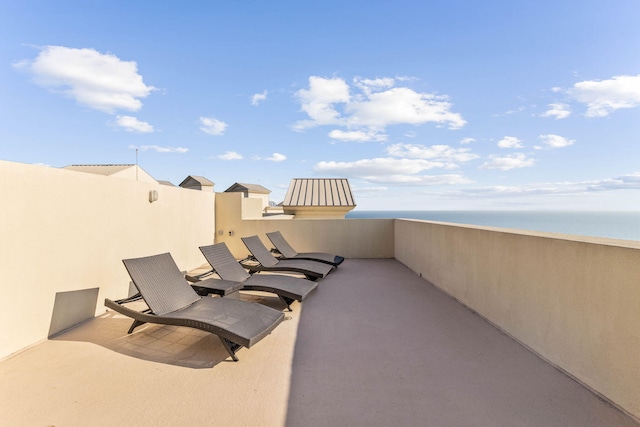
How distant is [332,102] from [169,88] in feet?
21.1

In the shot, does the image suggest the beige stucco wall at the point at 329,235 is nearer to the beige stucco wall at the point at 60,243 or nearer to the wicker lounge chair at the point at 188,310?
the beige stucco wall at the point at 60,243

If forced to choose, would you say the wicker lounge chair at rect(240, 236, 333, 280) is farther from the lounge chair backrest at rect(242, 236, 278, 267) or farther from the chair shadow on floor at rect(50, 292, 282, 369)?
the chair shadow on floor at rect(50, 292, 282, 369)

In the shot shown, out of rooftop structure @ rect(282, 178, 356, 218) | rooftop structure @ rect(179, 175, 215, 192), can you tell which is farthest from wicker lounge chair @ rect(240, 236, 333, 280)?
rooftop structure @ rect(179, 175, 215, 192)

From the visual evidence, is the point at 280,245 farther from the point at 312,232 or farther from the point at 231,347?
the point at 231,347

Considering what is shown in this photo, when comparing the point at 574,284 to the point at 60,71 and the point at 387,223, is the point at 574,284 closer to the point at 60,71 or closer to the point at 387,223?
the point at 387,223

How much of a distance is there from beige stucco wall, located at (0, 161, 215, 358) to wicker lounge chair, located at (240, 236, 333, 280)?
206 centimetres

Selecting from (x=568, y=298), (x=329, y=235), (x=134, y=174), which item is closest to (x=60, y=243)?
(x=568, y=298)

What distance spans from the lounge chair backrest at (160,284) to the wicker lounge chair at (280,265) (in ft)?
7.77

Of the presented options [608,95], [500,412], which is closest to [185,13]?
[500,412]

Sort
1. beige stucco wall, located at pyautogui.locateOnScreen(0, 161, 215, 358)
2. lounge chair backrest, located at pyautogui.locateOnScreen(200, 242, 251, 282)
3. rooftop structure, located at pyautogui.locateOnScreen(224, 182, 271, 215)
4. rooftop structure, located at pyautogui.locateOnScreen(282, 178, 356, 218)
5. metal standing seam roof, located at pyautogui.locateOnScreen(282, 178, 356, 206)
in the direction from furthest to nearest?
rooftop structure, located at pyautogui.locateOnScreen(224, 182, 271, 215) → metal standing seam roof, located at pyautogui.locateOnScreen(282, 178, 356, 206) → rooftop structure, located at pyautogui.locateOnScreen(282, 178, 356, 218) → lounge chair backrest, located at pyautogui.locateOnScreen(200, 242, 251, 282) → beige stucco wall, located at pyautogui.locateOnScreen(0, 161, 215, 358)

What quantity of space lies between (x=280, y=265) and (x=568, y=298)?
4938mm

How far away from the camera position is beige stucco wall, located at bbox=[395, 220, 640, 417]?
2.13 metres

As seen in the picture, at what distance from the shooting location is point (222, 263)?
550 centimetres

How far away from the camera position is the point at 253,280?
4.93 meters
